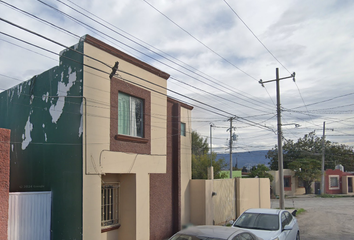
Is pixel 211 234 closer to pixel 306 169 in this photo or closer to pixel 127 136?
pixel 127 136

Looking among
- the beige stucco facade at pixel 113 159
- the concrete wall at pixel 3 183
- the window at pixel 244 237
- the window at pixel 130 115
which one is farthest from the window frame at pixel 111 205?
the window at pixel 244 237

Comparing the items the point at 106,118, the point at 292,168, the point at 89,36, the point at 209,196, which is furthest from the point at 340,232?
the point at 292,168

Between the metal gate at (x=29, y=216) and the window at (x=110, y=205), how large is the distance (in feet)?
5.78

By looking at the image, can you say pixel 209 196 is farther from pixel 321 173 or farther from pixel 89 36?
pixel 321 173

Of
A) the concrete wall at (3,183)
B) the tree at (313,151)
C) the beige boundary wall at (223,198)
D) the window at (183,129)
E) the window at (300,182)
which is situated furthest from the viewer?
the tree at (313,151)

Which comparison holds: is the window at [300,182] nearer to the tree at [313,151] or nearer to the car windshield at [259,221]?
the tree at [313,151]

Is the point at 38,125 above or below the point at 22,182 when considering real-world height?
above

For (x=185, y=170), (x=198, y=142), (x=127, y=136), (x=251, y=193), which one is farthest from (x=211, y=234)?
(x=198, y=142)

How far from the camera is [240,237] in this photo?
6629 millimetres

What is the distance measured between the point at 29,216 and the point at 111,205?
2.89 metres

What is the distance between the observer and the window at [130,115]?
10.7 metres

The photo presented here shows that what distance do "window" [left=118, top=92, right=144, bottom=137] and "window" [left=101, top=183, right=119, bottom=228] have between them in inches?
75.3

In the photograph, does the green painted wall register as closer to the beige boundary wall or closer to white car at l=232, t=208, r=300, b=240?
white car at l=232, t=208, r=300, b=240

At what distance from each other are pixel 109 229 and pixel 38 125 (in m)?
4.17
